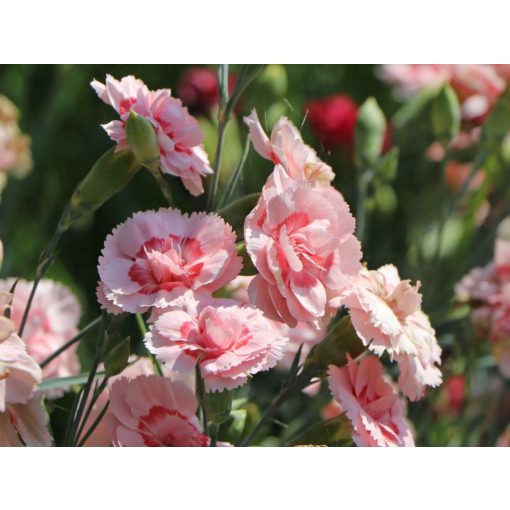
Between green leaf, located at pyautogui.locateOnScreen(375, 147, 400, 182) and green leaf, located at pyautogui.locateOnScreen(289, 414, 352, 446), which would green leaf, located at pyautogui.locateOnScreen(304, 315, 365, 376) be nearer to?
green leaf, located at pyautogui.locateOnScreen(289, 414, 352, 446)

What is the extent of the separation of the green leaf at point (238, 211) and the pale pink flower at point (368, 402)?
93 mm

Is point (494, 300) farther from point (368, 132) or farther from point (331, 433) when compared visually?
point (331, 433)

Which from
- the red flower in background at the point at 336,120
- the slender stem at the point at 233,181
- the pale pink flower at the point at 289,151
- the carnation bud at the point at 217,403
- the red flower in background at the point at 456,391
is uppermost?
the pale pink flower at the point at 289,151

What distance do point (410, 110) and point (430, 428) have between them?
0.32 m

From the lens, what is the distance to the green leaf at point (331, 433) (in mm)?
532

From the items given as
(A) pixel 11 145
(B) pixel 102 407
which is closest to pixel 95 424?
(B) pixel 102 407

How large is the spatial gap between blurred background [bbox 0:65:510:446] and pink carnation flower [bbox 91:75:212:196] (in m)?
0.21

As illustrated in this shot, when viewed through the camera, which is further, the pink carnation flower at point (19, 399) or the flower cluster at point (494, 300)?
the flower cluster at point (494, 300)

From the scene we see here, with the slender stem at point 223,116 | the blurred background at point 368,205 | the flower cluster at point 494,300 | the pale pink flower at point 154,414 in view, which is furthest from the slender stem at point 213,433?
the flower cluster at point 494,300

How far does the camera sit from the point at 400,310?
53 cm

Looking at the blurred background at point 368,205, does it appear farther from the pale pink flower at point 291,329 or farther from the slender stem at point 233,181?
the slender stem at point 233,181

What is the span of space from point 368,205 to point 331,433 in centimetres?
41

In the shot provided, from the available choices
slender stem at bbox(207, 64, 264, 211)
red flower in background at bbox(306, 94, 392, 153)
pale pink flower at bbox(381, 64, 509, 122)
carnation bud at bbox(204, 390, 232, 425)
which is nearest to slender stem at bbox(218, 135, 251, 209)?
slender stem at bbox(207, 64, 264, 211)
